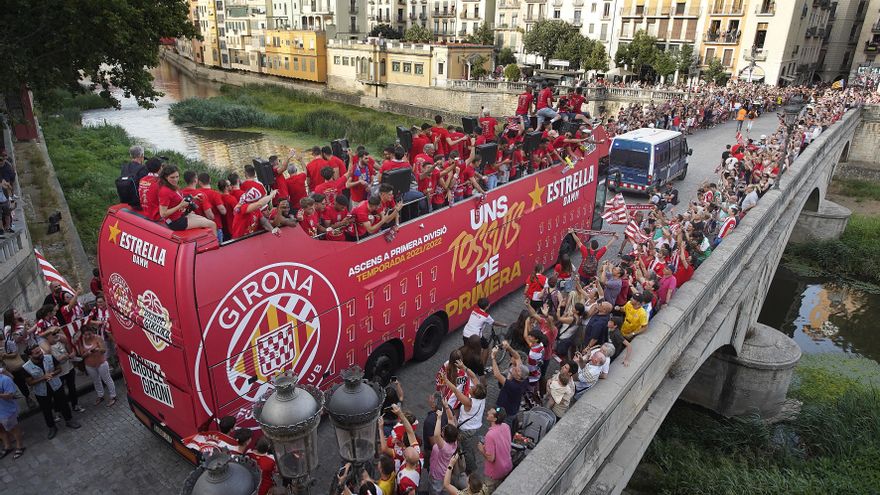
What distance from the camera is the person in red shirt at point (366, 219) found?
8375mm

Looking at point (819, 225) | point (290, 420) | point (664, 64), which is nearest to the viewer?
point (290, 420)

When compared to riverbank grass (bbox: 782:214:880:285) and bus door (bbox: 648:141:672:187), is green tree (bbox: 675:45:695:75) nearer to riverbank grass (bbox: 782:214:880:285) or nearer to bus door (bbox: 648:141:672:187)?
riverbank grass (bbox: 782:214:880:285)

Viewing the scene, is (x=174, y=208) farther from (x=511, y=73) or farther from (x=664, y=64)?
(x=664, y=64)

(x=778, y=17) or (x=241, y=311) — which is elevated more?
(x=778, y=17)

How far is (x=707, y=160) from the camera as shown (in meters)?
26.3

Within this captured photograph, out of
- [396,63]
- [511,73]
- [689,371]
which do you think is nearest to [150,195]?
[689,371]

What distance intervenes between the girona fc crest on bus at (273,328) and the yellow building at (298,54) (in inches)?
2491

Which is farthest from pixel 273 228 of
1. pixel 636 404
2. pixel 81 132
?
pixel 81 132

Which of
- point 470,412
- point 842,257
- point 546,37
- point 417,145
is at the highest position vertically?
point 546,37

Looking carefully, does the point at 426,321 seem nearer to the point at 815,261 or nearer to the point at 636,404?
the point at 636,404

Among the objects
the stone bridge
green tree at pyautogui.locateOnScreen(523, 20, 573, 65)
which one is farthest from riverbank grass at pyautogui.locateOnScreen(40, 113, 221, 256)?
green tree at pyautogui.locateOnScreen(523, 20, 573, 65)

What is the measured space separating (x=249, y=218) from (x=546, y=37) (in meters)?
56.2

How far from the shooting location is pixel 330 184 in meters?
9.08

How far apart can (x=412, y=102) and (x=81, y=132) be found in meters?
29.3
